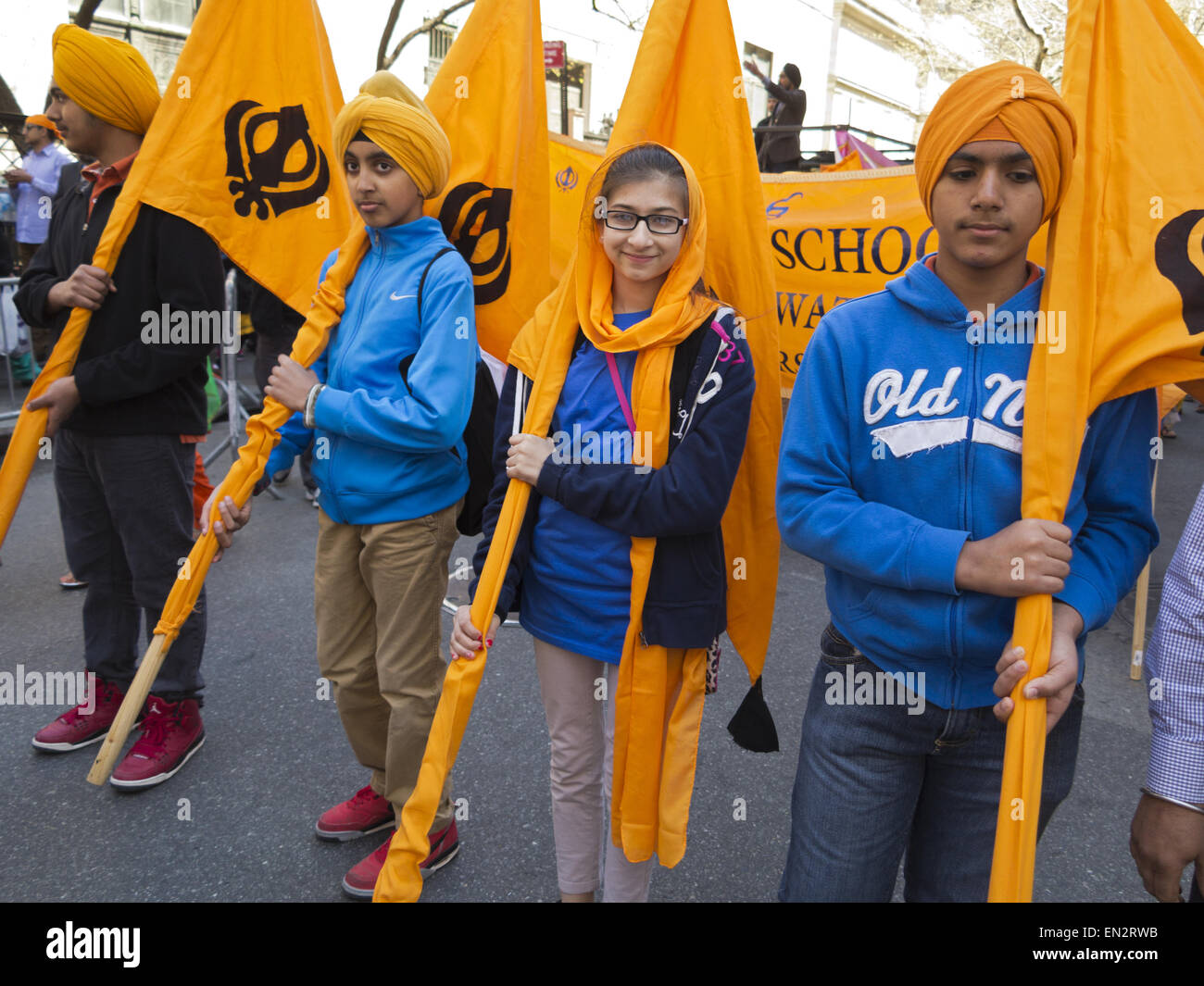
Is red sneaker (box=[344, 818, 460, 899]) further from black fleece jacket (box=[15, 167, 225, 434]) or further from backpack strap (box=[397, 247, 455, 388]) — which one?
black fleece jacket (box=[15, 167, 225, 434])

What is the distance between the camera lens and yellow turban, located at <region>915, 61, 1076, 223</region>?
146cm

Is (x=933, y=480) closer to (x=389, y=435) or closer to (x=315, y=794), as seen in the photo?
(x=389, y=435)

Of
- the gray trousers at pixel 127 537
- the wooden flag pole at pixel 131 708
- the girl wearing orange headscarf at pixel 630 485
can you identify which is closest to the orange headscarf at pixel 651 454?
the girl wearing orange headscarf at pixel 630 485

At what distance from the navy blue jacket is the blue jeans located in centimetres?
Answer: 39

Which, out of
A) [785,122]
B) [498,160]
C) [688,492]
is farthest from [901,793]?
[785,122]

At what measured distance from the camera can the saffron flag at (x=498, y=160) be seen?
Result: 108 inches

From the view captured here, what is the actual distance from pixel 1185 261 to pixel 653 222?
3.34 ft

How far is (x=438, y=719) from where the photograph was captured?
1872 millimetres

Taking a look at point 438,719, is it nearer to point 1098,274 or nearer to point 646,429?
point 646,429

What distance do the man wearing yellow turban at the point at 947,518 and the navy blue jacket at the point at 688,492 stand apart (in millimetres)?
250

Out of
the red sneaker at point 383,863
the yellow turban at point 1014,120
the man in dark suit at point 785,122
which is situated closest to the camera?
the yellow turban at point 1014,120

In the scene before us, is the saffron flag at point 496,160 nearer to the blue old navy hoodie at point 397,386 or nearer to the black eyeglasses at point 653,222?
the blue old navy hoodie at point 397,386
